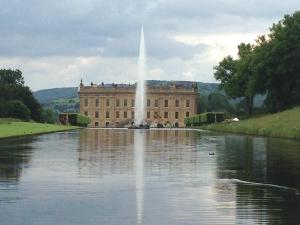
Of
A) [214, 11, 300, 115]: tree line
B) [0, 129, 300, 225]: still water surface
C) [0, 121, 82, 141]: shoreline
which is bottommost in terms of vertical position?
[0, 129, 300, 225]: still water surface

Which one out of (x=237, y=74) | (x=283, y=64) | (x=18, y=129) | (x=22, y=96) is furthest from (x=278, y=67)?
(x=22, y=96)

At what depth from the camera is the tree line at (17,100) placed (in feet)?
359

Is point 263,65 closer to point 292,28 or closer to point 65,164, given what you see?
point 292,28

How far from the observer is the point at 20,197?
561 inches

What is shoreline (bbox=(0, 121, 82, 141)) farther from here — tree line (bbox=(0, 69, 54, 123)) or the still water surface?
tree line (bbox=(0, 69, 54, 123))

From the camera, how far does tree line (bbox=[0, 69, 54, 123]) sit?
→ 359ft

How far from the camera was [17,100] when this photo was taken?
116 metres

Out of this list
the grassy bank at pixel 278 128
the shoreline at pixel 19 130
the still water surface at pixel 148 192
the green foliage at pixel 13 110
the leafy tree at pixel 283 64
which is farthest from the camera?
the green foliage at pixel 13 110

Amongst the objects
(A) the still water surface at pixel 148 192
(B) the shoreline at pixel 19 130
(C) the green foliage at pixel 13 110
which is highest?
(C) the green foliage at pixel 13 110

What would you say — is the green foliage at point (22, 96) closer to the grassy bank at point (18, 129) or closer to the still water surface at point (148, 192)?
the grassy bank at point (18, 129)

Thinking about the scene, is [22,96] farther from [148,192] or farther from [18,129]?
[148,192]

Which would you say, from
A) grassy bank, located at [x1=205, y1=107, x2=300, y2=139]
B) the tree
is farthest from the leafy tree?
grassy bank, located at [x1=205, y1=107, x2=300, y2=139]

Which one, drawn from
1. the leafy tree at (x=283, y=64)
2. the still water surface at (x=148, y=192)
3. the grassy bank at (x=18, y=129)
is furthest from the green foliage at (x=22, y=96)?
the still water surface at (x=148, y=192)

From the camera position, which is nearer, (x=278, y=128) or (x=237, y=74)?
(x=278, y=128)
